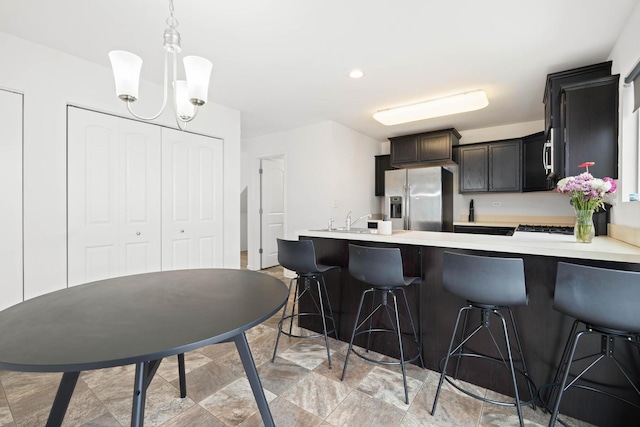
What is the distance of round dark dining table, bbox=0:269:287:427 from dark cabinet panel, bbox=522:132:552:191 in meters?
4.34

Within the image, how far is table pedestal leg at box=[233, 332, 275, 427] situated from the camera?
3.98 ft

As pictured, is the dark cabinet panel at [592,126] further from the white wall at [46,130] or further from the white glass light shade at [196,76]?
the white wall at [46,130]

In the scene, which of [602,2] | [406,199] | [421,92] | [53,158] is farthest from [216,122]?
[602,2]

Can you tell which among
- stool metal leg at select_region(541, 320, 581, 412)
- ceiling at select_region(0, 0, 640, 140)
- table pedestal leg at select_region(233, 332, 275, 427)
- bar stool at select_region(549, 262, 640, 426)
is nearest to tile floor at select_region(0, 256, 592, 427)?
stool metal leg at select_region(541, 320, 581, 412)

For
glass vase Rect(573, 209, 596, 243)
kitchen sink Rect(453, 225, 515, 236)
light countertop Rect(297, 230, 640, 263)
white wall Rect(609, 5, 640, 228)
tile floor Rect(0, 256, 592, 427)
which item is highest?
white wall Rect(609, 5, 640, 228)

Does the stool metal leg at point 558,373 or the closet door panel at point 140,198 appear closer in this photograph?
the stool metal leg at point 558,373

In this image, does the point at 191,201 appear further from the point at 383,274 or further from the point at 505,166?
the point at 505,166

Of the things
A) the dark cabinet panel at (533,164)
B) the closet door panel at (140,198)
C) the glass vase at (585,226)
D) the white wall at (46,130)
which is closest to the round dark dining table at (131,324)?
the white wall at (46,130)

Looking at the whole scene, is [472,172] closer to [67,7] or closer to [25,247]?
[67,7]

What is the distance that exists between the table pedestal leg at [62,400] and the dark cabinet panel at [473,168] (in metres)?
5.01

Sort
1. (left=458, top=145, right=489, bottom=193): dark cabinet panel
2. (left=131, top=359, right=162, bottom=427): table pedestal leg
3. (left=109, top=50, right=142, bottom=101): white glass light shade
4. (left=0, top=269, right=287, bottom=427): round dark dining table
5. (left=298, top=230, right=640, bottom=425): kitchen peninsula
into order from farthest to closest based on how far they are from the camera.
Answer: (left=458, top=145, right=489, bottom=193): dark cabinet panel, (left=298, top=230, right=640, bottom=425): kitchen peninsula, (left=109, top=50, right=142, bottom=101): white glass light shade, (left=131, top=359, right=162, bottom=427): table pedestal leg, (left=0, top=269, right=287, bottom=427): round dark dining table

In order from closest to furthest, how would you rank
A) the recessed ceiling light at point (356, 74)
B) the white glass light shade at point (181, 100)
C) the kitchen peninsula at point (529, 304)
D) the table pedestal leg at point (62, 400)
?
the table pedestal leg at point (62, 400) < the kitchen peninsula at point (529, 304) < the white glass light shade at point (181, 100) < the recessed ceiling light at point (356, 74)

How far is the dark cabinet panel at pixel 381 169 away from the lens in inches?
214

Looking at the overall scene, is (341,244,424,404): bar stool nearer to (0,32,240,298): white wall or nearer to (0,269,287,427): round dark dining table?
(0,269,287,427): round dark dining table
